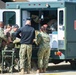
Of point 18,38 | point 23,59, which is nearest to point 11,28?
point 18,38

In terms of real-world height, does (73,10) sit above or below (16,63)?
above

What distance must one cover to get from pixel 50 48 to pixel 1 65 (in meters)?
1.84

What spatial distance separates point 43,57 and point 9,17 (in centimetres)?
213

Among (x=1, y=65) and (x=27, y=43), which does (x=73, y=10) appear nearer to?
(x=27, y=43)

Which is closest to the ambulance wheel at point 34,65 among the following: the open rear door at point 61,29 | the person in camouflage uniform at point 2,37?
the open rear door at point 61,29

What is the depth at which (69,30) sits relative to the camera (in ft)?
45.6

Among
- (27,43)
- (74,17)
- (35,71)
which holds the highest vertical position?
(74,17)

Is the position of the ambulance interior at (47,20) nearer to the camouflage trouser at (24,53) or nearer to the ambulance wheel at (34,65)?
the ambulance wheel at (34,65)

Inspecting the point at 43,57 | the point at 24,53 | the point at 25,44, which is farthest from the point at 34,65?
the point at 25,44

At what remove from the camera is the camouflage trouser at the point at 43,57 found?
44.7 feet

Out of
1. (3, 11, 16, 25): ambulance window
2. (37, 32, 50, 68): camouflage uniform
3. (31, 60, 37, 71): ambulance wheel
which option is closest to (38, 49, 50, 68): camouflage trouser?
(37, 32, 50, 68): camouflage uniform

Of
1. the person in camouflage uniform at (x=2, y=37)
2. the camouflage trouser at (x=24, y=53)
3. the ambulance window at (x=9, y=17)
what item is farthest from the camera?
the ambulance window at (x=9, y=17)

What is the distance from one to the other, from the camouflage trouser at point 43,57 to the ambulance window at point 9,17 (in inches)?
69.3

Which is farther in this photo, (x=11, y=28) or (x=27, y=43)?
(x=11, y=28)
